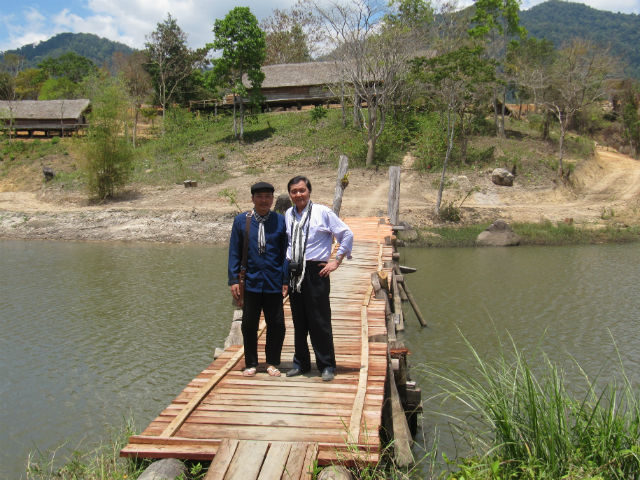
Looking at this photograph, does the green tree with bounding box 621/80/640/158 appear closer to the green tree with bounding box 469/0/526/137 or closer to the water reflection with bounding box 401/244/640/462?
the green tree with bounding box 469/0/526/137

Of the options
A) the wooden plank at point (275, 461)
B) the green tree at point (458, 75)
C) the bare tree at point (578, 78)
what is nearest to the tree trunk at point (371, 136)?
the green tree at point (458, 75)

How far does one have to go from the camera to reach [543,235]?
67.6 feet

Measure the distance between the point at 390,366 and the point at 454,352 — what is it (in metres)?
3.85

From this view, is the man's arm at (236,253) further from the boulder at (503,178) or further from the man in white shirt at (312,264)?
the boulder at (503,178)

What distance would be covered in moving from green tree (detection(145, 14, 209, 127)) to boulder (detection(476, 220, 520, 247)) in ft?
82.9

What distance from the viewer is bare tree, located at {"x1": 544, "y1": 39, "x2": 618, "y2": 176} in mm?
26750

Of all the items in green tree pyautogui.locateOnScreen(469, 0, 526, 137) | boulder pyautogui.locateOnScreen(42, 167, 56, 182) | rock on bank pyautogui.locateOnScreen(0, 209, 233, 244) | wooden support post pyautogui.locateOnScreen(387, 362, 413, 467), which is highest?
green tree pyautogui.locateOnScreen(469, 0, 526, 137)

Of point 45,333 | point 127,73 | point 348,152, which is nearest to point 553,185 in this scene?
point 348,152

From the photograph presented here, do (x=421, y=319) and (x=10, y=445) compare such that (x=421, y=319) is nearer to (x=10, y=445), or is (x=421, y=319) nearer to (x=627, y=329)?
(x=627, y=329)

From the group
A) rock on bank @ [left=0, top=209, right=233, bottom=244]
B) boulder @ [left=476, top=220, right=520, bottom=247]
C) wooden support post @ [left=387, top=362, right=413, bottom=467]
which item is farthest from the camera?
rock on bank @ [left=0, top=209, right=233, bottom=244]

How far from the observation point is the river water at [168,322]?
7.27 metres

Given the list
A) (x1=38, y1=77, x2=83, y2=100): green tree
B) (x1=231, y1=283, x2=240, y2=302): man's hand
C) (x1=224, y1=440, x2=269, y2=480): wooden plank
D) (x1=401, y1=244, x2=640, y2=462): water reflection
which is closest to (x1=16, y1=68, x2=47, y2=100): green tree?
(x1=38, y1=77, x2=83, y2=100): green tree

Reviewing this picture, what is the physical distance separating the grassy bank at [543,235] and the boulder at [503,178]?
4.56 m

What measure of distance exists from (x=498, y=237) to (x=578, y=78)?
39.7ft
